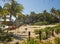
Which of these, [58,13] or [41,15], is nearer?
[41,15]

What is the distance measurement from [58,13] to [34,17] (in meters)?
9.87

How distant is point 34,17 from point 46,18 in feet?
36.5

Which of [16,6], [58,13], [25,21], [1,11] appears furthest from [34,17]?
[1,11]

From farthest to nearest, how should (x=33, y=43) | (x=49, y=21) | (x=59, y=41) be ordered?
(x=49, y=21)
(x=59, y=41)
(x=33, y=43)

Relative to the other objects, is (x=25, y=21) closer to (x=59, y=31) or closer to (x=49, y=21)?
(x=49, y=21)

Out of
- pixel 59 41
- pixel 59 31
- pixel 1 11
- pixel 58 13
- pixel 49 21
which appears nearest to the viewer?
pixel 59 41

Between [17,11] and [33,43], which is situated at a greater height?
[17,11]

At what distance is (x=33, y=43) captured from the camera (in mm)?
12367

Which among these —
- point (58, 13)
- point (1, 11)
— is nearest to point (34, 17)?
point (58, 13)

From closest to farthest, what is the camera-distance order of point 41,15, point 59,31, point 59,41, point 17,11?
1. point 59,41
2. point 59,31
3. point 17,11
4. point 41,15

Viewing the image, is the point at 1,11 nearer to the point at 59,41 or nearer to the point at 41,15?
the point at 59,41

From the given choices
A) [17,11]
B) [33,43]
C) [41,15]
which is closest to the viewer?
[33,43]

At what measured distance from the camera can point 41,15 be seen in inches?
2714

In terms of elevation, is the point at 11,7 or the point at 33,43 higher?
the point at 11,7
